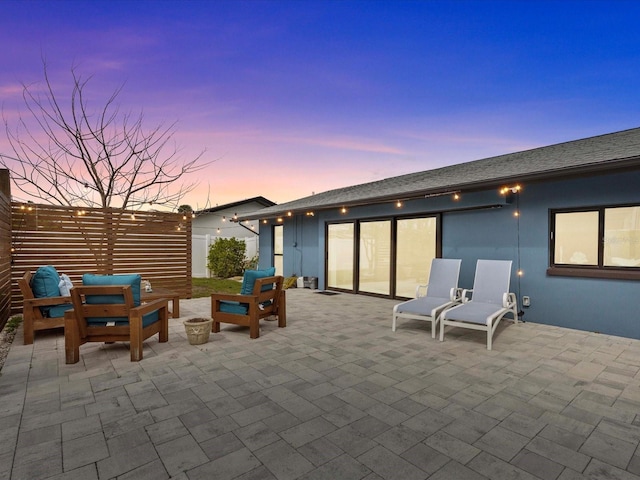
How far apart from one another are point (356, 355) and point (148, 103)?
7.73m

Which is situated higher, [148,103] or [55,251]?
[148,103]

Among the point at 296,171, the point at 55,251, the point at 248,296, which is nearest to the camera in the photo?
the point at 248,296

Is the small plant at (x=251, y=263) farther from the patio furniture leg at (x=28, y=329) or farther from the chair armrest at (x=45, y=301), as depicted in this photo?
the patio furniture leg at (x=28, y=329)

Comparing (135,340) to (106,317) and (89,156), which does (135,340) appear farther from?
(89,156)

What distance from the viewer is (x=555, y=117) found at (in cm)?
900

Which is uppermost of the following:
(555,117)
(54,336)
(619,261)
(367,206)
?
(555,117)

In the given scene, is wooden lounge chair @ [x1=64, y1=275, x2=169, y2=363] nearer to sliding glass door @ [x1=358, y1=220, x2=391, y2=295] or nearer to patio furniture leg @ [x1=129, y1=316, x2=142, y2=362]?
patio furniture leg @ [x1=129, y1=316, x2=142, y2=362]

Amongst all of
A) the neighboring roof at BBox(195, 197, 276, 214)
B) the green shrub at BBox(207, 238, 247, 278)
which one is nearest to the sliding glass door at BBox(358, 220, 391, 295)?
the green shrub at BBox(207, 238, 247, 278)

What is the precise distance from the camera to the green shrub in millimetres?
14363

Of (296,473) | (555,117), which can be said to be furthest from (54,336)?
(555,117)

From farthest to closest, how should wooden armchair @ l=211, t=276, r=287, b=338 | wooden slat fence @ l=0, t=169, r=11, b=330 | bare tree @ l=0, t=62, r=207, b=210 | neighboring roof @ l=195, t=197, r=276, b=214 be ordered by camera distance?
neighboring roof @ l=195, t=197, r=276, b=214 < bare tree @ l=0, t=62, r=207, b=210 < wooden slat fence @ l=0, t=169, r=11, b=330 < wooden armchair @ l=211, t=276, r=287, b=338

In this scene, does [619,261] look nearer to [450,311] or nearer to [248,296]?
[450,311]

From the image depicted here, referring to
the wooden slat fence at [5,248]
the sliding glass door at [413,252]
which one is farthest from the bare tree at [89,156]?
the sliding glass door at [413,252]

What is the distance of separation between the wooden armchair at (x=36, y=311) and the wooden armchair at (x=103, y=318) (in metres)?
1.17
